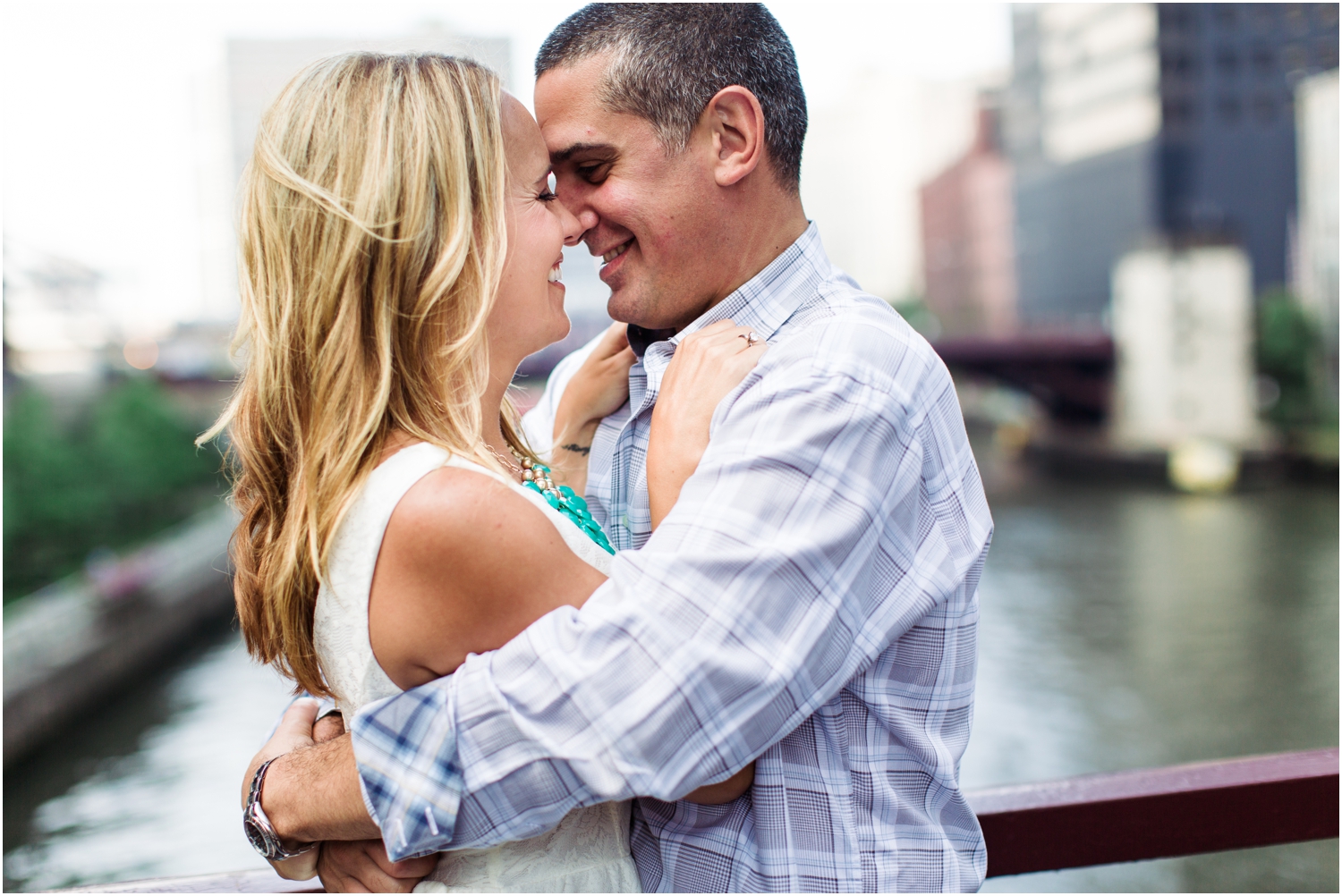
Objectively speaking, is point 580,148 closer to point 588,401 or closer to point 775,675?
point 588,401

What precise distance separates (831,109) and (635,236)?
255 feet

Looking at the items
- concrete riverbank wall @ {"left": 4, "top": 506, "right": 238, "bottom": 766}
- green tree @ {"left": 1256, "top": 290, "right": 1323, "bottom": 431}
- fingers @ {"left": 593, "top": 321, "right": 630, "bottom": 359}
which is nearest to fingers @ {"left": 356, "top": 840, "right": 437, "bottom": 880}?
fingers @ {"left": 593, "top": 321, "right": 630, "bottom": 359}

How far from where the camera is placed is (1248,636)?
14.5 m

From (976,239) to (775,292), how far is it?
51873 mm

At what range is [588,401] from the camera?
1411 millimetres

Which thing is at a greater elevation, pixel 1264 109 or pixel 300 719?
pixel 1264 109

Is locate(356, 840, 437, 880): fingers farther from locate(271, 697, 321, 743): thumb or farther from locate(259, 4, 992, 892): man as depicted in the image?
locate(271, 697, 321, 743): thumb

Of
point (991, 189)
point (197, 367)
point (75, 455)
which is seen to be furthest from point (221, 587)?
point (991, 189)

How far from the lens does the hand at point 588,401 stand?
1.39 metres

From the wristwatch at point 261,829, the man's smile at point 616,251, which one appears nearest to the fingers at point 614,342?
the man's smile at point 616,251

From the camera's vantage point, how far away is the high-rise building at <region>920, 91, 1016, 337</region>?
4703 centimetres

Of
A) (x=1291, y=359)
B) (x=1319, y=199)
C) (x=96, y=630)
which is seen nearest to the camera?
(x=96, y=630)

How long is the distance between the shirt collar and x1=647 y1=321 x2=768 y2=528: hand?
100 mm

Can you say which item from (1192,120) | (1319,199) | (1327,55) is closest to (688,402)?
(1319,199)
